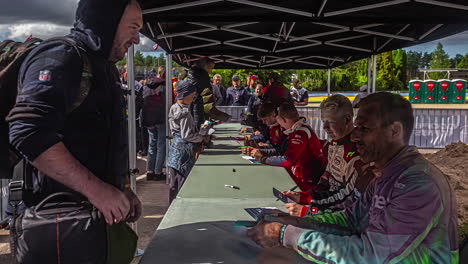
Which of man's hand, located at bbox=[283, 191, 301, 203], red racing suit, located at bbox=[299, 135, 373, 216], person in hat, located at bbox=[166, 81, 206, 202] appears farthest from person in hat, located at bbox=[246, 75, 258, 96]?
man's hand, located at bbox=[283, 191, 301, 203]

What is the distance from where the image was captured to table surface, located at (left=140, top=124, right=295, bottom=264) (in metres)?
1.35

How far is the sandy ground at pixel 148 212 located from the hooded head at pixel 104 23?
7.83 feet

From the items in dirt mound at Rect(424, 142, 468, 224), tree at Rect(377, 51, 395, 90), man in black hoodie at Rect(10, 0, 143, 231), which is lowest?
dirt mound at Rect(424, 142, 468, 224)

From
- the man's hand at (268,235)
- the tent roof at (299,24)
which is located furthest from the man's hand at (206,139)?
the man's hand at (268,235)

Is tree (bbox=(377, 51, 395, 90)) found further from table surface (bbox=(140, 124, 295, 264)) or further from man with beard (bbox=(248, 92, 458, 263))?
man with beard (bbox=(248, 92, 458, 263))

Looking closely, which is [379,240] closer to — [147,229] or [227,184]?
[227,184]

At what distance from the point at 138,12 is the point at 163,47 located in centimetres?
407

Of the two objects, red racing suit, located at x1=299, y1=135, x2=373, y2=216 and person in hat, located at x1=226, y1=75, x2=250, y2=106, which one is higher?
person in hat, located at x1=226, y1=75, x2=250, y2=106

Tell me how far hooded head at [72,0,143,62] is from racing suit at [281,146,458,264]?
85 cm

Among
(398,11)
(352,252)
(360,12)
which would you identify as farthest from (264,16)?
(352,252)

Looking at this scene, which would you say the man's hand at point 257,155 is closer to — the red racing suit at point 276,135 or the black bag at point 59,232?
the red racing suit at point 276,135

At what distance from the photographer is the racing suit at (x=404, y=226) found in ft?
3.21

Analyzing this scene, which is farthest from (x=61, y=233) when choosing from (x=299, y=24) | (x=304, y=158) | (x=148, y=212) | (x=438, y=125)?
(x=438, y=125)

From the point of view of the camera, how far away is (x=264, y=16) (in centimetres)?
335
